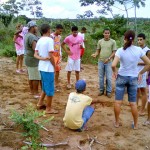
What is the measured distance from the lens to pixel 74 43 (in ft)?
23.6

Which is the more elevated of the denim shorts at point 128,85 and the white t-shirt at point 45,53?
the white t-shirt at point 45,53

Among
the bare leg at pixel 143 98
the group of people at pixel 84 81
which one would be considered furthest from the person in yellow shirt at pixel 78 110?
the bare leg at pixel 143 98

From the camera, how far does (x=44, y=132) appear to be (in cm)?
454

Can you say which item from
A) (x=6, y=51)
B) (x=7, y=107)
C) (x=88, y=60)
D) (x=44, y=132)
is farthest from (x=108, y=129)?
(x=6, y=51)

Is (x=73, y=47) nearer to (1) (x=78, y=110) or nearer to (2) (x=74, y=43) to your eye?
(2) (x=74, y=43)

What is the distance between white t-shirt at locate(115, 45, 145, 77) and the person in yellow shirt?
2.24ft

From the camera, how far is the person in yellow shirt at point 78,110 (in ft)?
14.9

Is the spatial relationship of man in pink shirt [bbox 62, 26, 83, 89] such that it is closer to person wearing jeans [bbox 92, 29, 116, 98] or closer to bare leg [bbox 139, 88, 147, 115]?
person wearing jeans [bbox 92, 29, 116, 98]

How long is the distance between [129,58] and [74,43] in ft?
9.10

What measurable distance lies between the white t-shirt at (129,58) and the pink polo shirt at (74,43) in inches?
105

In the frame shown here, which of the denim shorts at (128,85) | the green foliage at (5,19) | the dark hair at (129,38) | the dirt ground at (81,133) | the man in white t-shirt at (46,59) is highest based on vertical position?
the green foliage at (5,19)

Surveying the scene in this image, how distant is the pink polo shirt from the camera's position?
7.18 metres

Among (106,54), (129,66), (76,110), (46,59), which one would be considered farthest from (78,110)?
(106,54)

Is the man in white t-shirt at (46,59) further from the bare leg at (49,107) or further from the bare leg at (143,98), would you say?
the bare leg at (143,98)
